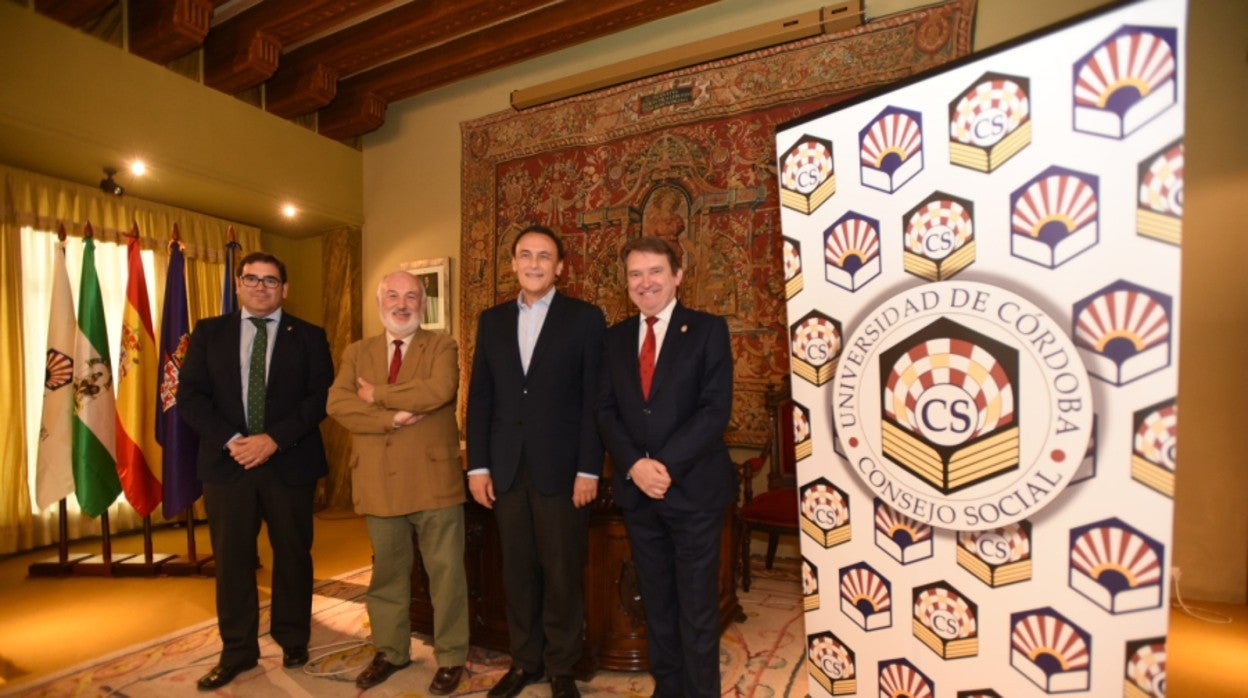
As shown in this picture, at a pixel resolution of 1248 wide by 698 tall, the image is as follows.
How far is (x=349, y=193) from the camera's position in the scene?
5605mm

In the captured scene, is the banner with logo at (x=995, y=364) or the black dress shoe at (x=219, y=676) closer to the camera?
the banner with logo at (x=995, y=364)

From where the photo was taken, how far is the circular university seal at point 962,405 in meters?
1.12

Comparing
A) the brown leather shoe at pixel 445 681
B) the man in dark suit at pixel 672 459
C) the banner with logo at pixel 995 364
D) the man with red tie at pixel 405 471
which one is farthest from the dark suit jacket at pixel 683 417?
the brown leather shoe at pixel 445 681

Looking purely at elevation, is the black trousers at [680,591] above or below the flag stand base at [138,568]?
above

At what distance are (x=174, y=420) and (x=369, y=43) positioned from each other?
9.80 feet

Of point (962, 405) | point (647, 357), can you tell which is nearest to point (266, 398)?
point (647, 357)

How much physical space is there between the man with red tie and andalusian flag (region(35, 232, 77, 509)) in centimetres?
245

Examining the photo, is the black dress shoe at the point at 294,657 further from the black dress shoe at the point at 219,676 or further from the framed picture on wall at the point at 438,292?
the framed picture on wall at the point at 438,292

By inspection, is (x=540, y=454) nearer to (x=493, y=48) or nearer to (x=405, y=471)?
(x=405, y=471)

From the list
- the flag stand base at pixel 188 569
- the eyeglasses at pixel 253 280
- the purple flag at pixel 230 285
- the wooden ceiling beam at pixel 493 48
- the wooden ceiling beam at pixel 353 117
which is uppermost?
the wooden ceiling beam at pixel 493 48

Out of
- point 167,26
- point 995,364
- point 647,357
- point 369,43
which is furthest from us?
point 369,43

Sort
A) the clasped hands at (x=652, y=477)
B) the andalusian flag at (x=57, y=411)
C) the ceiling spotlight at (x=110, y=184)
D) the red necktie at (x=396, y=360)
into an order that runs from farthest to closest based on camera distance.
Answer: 1. the ceiling spotlight at (x=110, y=184)
2. the andalusian flag at (x=57, y=411)
3. the red necktie at (x=396, y=360)
4. the clasped hands at (x=652, y=477)

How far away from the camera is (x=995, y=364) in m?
1.20

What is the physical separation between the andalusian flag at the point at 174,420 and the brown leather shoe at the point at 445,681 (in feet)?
7.25
